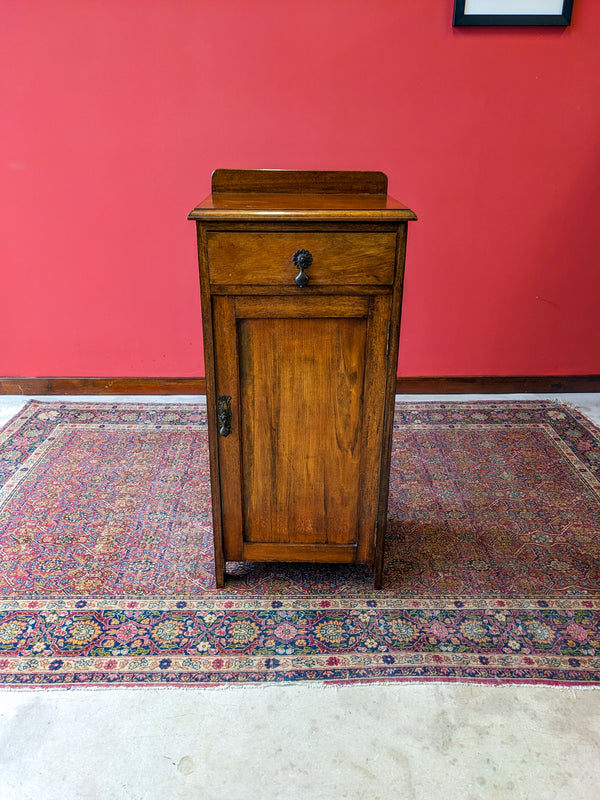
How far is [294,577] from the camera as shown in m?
1.98

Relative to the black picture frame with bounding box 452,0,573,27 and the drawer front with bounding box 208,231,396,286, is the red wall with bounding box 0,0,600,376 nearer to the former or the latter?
the black picture frame with bounding box 452,0,573,27

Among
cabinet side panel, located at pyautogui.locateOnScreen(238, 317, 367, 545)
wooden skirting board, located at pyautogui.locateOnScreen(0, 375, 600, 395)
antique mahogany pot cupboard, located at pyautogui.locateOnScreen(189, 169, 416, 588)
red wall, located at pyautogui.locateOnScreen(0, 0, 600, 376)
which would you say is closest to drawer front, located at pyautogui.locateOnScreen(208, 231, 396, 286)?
antique mahogany pot cupboard, located at pyautogui.locateOnScreen(189, 169, 416, 588)

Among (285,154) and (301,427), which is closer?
(301,427)

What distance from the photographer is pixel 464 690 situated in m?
1.58

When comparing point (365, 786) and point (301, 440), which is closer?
point (365, 786)

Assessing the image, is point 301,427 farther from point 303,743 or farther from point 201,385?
point 201,385

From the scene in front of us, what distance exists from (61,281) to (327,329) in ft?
6.08

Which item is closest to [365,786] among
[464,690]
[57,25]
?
[464,690]

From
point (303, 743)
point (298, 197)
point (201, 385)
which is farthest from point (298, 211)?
point (201, 385)

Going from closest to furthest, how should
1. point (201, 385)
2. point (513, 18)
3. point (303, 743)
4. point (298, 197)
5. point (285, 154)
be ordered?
point (303, 743) < point (298, 197) < point (513, 18) < point (285, 154) < point (201, 385)

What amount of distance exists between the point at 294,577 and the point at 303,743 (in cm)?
58

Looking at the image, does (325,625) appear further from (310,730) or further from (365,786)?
(365,786)

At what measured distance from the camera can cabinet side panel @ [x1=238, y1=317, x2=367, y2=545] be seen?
5.47 ft

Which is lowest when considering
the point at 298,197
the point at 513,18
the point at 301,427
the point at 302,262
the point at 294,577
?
the point at 294,577
